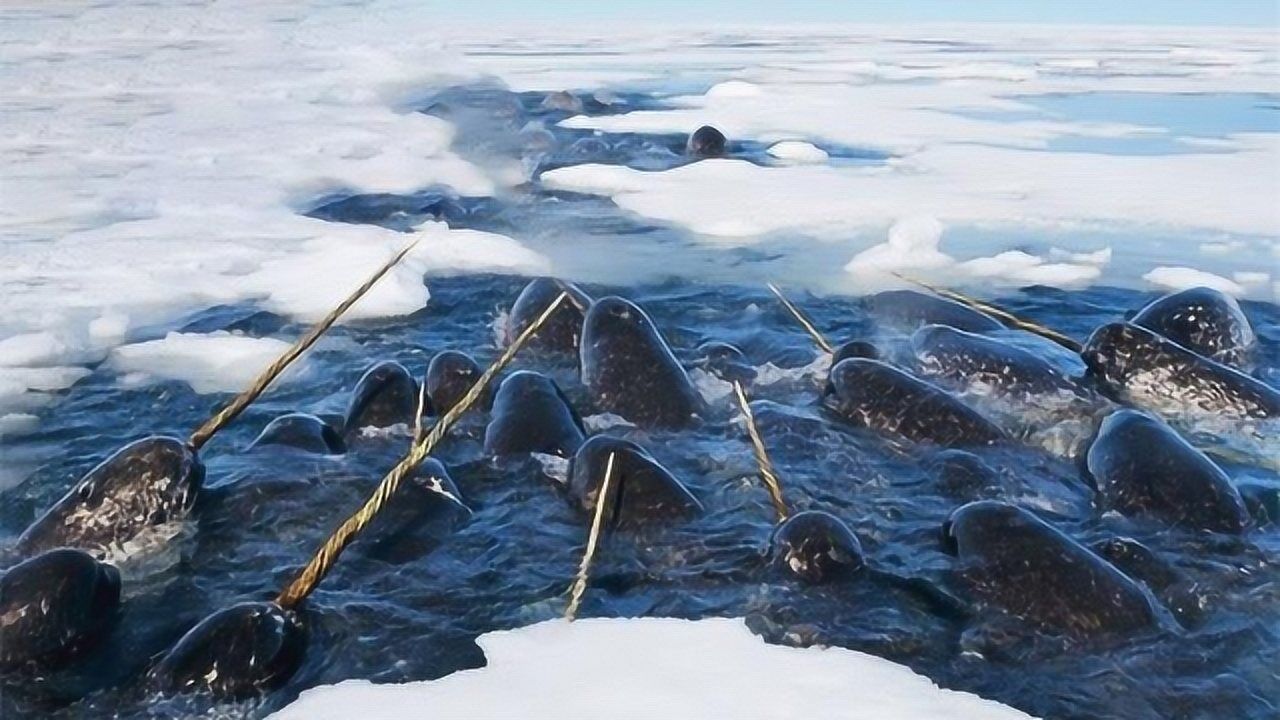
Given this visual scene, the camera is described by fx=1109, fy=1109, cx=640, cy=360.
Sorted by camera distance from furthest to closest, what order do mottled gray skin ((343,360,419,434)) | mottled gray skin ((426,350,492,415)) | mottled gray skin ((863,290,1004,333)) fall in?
mottled gray skin ((863,290,1004,333)) < mottled gray skin ((426,350,492,415)) < mottled gray skin ((343,360,419,434))

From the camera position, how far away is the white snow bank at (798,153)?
14242 mm

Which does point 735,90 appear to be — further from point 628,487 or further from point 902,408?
point 628,487

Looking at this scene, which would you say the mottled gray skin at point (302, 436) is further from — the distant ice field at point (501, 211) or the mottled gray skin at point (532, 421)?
the mottled gray skin at point (532, 421)

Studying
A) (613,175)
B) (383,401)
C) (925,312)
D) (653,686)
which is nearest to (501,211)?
(613,175)

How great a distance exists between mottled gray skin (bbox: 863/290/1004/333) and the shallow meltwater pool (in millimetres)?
97

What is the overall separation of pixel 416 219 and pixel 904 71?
17.9 metres

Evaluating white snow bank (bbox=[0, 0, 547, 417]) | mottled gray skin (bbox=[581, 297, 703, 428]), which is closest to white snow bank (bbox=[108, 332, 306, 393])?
white snow bank (bbox=[0, 0, 547, 417])

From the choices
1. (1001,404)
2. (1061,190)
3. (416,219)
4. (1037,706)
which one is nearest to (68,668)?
(1037,706)

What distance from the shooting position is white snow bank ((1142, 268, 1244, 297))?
8.45m

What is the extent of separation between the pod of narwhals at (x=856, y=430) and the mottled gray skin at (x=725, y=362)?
19 millimetres

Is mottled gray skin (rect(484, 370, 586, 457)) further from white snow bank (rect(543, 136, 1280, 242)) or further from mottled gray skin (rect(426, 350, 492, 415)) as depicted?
white snow bank (rect(543, 136, 1280, 242))

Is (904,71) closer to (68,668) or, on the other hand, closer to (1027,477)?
(1027,477)

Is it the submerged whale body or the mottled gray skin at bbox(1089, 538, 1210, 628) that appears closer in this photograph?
the mottled gray skin at bbox(1089, 538, 1210, 628)

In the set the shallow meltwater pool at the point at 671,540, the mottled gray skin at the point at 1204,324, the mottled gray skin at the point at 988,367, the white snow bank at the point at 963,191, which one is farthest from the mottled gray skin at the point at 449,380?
the white snow bank at the point at 963,191
